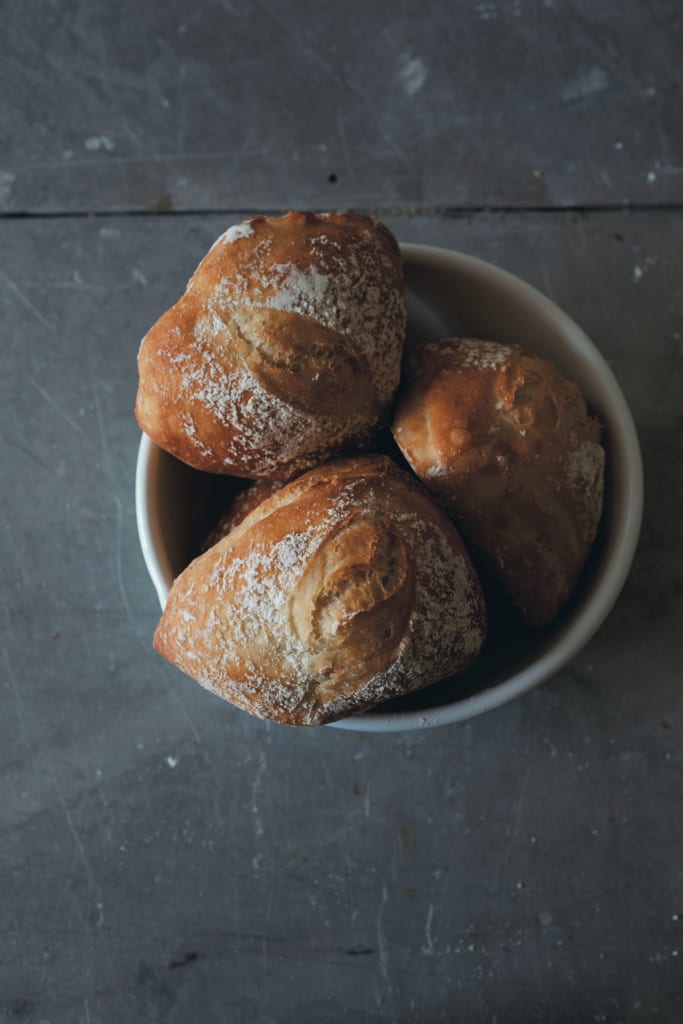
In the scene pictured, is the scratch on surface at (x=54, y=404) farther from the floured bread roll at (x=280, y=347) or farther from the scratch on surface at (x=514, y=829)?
the scratch on surface at (x=514, y=829)

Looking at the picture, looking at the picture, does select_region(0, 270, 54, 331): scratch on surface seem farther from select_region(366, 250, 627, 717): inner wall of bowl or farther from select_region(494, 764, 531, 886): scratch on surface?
→ select_region(494, 764, 531, 886): scratch on surface

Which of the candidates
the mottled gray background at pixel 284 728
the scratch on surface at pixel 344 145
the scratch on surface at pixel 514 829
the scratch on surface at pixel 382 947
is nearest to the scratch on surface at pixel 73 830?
the mottled gray background at pixel 284 728

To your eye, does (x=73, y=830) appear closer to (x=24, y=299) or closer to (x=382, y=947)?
(x=382, y=947)

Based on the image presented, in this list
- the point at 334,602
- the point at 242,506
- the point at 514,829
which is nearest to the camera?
the point at 334,602

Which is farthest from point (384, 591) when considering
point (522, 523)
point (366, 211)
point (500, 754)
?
point (366, 211)

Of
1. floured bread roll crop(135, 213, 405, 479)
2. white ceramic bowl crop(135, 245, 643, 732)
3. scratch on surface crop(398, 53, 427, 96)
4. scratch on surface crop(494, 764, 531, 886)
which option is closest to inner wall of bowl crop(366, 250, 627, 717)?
white ceramic bowl crop(135, 245, 643, 732)

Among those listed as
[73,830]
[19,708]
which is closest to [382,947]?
[73,830]
